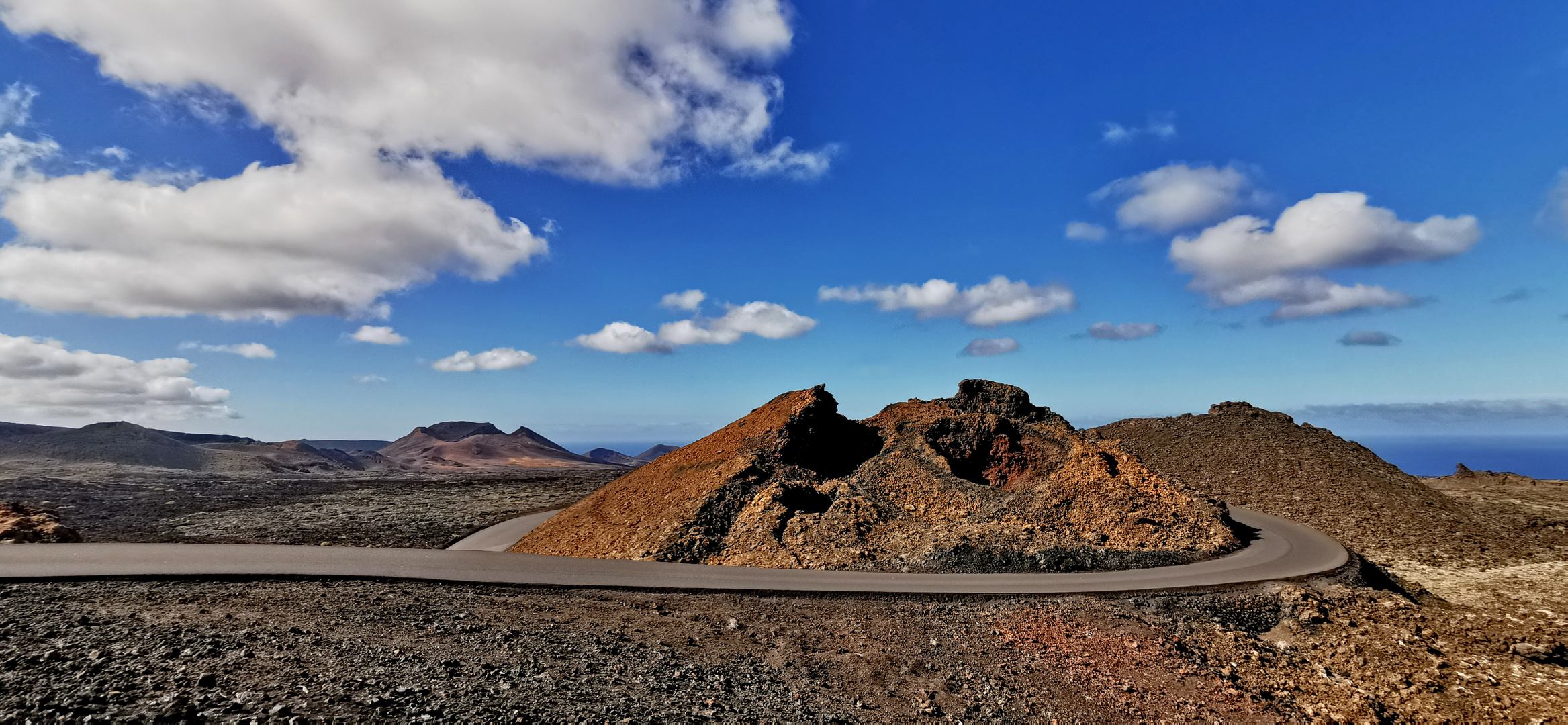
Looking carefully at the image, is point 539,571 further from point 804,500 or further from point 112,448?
point 112,448

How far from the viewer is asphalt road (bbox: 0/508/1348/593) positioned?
703 inches

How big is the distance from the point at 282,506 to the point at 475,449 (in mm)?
112374

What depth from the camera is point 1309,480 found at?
41.9 m

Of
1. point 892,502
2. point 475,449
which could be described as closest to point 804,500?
point 892,502

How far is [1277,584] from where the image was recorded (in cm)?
2092

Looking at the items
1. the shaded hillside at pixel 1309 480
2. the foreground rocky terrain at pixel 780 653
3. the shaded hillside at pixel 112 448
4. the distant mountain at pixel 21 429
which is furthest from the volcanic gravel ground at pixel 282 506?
the distant mountain at pixel 21 429

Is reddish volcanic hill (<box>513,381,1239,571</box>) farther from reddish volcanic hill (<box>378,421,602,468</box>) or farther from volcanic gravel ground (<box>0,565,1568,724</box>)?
reddish volcanic hill (<box>378,421,602,468</box>)

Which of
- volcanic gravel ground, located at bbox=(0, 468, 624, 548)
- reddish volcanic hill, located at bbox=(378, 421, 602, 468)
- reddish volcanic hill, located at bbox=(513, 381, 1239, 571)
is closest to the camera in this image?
reddish volcanic hill, located at bbox=(513, 381, 1239, 571)

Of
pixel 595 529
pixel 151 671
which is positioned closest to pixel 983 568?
pixel 595 529

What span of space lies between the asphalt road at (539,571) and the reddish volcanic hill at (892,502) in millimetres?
1435

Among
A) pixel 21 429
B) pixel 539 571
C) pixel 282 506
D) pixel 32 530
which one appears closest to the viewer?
pixel 539 571

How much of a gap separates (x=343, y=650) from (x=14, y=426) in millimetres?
171612

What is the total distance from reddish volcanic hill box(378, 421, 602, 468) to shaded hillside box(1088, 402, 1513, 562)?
108m

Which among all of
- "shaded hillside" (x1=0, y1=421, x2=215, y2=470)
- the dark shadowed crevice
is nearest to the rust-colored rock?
the dark shadowed crevice
